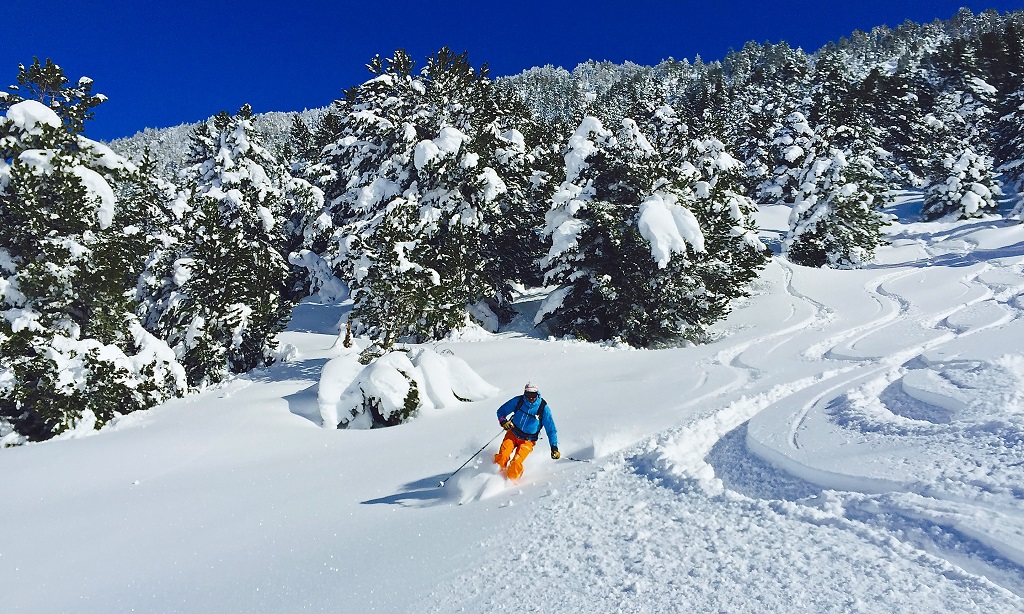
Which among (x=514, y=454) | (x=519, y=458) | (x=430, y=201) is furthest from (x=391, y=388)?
(x=430, y=201)

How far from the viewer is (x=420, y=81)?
2323 centimetres

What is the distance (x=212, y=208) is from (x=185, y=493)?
12.9 metres

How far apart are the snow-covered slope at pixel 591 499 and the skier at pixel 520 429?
0.94ft

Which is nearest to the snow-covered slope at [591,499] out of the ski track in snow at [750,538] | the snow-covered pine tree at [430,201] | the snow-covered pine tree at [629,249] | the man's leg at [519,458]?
the ski track in snow at [750,538]

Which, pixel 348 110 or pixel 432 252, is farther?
pixel 348 110

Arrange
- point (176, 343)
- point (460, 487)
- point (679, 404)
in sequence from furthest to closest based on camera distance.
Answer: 1. point (176, 343)
2. point (679, 404)
3. point (460, 487)

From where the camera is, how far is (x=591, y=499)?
22.9 feet

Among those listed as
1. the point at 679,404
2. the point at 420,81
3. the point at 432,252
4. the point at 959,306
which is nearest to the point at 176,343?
the point at 432,252

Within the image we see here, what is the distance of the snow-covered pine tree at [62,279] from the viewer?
12711 millimetres

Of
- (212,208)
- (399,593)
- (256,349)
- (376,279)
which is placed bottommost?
(399,593)

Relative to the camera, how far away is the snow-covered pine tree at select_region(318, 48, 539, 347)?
1759 cm

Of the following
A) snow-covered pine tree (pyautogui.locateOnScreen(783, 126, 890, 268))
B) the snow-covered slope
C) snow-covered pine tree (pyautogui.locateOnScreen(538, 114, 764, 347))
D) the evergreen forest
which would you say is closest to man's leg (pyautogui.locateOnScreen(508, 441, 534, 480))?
the snow-covered slope

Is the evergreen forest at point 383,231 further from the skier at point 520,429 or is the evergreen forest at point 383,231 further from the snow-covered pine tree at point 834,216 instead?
the skier at point 520,429

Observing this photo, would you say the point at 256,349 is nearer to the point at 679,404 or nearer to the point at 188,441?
the point at 188,441
